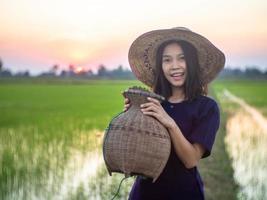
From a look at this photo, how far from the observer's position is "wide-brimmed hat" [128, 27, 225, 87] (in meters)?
2.06

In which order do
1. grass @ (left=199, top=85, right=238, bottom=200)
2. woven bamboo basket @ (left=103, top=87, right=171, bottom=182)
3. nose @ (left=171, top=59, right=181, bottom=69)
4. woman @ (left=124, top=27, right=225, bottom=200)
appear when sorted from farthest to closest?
grass @ (left=199, top=85, right=238, bottom=200), nose @ (left=171, top=59, right=181, bottom=69), woman @ (left=124, top=27, right=225, bottom=200), woven bamboo basket @ (left=103, top=87, right=171, bottom=182)

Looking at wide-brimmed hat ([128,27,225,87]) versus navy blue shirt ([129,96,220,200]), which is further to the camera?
wide-brimmed hat ([128,27,225,87])

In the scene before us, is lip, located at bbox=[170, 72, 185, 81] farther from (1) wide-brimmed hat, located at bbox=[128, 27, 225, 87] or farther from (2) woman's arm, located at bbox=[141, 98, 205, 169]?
(2) woman's arm, located at bbox=[141, 98, 205, 169]

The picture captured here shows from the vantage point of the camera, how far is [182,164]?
1.93 metres

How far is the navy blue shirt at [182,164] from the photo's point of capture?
194 centimetres

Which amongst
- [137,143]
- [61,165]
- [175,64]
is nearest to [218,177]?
[61,165]

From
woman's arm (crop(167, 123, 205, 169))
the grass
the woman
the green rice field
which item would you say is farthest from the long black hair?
the grass

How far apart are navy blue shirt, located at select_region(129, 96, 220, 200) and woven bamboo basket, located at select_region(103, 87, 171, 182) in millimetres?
131

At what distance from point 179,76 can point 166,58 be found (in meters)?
0.09

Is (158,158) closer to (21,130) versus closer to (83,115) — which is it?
(21,130)

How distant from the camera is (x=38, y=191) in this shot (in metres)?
5.01

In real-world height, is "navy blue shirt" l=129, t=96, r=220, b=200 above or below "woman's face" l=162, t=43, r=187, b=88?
below

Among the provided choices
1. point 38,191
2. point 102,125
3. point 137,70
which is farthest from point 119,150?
point 102,125

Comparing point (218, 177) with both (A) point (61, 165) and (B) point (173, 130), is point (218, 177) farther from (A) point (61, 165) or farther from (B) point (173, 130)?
(B) point (173, 130)
